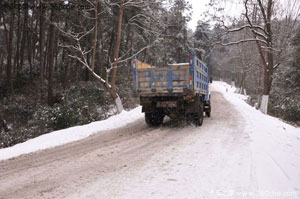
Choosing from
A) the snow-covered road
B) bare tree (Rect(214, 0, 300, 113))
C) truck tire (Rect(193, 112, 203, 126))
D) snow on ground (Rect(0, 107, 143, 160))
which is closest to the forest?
bare tree (Rect(214, 0, 300, 113))

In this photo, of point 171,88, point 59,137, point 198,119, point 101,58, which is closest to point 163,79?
point 171,88

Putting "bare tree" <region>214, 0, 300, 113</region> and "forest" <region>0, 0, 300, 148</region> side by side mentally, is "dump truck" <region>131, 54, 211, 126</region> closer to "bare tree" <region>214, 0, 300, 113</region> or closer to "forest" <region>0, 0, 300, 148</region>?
Answer: "forest" <region>0, 0, 300, 148</region>

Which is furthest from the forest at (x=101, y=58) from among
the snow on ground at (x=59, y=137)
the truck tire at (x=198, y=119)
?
the truck tire at (x=198, y=119)

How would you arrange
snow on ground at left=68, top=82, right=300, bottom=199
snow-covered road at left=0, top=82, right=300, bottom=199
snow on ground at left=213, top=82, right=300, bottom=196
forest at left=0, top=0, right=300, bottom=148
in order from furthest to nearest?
forest at left=0, top=0, right=300, bottom=148
snow on ground at left=213, top=82, right=300, bottom=196
snow-covered road at left=0, top=82, right=300, bottom=199
snow on ground at left=68, top=82, right=300, bottom=199

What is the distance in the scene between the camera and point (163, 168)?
511cm

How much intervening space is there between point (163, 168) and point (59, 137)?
5.31 meters

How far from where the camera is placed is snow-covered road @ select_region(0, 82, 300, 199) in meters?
4.10

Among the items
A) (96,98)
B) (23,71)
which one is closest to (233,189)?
(96,98)

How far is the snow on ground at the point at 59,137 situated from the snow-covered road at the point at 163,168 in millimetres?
619

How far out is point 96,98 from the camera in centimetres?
1920

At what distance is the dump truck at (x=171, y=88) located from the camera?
9.24 meters

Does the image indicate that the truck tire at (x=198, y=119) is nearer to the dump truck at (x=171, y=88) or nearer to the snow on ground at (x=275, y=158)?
the dump truck at (x=171, y=88)

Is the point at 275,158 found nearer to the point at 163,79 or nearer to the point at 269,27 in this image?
the point at 163,79

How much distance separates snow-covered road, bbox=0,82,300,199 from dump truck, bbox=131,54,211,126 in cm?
153
